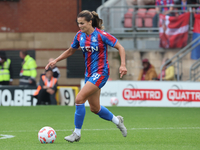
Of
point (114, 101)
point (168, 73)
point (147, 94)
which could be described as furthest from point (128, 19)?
point (114, 101)

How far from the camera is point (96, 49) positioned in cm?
663

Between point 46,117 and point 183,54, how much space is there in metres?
6.81

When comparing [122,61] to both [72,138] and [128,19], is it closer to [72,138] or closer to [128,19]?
[72,138]

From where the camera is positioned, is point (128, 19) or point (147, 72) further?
point (128, 19)

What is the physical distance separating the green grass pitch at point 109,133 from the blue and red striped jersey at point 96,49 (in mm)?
1123

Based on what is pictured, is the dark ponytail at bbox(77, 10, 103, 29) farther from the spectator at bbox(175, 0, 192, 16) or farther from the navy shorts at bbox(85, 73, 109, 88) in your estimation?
the spectator at bbox(175, 0, 192, 16)

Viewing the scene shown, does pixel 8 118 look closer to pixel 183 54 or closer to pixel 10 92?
pixel 10 92

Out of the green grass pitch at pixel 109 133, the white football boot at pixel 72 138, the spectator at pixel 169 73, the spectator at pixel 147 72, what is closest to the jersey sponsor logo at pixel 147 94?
the spectator at pixel 169 73

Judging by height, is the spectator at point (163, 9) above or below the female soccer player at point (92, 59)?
above

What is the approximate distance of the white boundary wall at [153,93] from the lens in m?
14.9

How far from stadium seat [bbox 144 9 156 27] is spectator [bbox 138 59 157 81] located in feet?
5.03

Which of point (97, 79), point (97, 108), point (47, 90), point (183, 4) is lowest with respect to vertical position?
point (47, 90)

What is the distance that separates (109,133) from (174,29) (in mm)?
9577

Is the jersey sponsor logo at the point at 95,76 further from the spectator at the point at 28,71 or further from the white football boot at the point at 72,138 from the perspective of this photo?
the spectator at the point at 28,71
